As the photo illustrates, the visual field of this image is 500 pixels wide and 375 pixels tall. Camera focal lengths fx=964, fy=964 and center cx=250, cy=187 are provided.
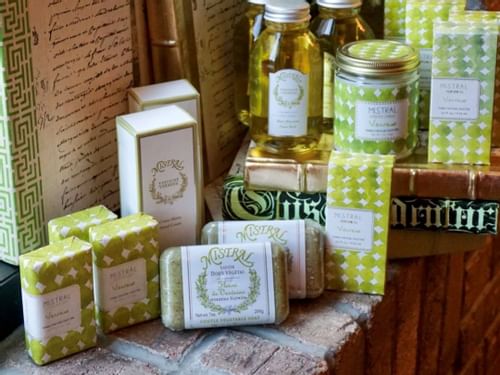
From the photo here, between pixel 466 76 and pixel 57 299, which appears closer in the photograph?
pixel 57 299

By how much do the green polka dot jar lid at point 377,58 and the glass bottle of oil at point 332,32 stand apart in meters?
0.07

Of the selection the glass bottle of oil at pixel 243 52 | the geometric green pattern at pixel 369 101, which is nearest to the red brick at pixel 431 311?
the geometric green pattern at pixel 369 101

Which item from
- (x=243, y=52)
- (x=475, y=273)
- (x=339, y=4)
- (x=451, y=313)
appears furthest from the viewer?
(x=475, y=273)

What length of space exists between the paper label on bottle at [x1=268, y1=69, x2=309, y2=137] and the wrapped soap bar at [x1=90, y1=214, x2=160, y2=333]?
0.79 ft

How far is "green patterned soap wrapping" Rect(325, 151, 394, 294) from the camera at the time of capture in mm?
1166

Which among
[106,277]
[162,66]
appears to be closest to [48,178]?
[106,277]

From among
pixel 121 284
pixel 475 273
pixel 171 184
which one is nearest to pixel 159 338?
pixel 121 284

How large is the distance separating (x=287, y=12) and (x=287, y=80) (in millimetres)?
87

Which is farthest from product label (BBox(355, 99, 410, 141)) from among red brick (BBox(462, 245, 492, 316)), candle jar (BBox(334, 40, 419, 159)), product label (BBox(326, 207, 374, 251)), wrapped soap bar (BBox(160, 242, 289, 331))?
red brick (BBox(462, 245, 492, 316))

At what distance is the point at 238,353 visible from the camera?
3.59 feet

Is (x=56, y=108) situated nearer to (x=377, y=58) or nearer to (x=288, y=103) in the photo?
(x=288, y=103)

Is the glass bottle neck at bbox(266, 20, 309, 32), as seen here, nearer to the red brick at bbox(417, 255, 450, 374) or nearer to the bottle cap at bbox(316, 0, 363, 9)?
the bottle cap at bbox(316, 0, 363, 9)

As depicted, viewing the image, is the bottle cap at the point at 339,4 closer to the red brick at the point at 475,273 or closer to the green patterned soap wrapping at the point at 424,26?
the green patterned soap wrapping at the point at 424,26

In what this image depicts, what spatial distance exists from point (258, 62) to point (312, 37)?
0.08 meters
